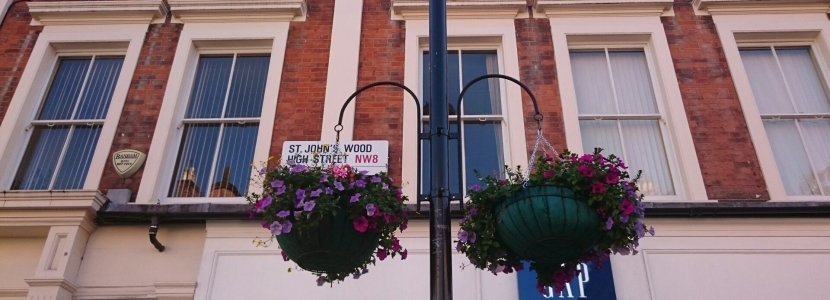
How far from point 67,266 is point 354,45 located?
141 inches

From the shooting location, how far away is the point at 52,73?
7863 millimetres

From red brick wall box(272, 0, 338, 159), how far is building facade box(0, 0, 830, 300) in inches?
0.9

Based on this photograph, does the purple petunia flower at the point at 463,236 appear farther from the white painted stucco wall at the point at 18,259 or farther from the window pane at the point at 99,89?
the window pane at the point at 99,89

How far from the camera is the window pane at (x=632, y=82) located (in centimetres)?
741

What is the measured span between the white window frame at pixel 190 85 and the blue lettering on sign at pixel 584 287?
2.74 metres

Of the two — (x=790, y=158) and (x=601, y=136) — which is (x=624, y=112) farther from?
(x=790, y=158)

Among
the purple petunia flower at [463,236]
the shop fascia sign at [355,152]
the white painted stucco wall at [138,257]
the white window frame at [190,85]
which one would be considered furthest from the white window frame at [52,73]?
the purple petunia flower at [463,236]

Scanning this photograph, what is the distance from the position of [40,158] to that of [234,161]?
209cm

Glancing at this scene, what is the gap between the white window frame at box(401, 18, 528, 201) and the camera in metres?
6.78

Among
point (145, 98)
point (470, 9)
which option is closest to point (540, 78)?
point (470, 9)

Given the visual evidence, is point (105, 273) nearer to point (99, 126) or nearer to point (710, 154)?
point (99, 126)

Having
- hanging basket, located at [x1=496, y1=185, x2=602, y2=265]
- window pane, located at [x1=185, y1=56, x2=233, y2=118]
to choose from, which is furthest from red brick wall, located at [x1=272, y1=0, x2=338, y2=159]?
hanging basket, located at [x1=496, y1=185, x2=602, y2=265]

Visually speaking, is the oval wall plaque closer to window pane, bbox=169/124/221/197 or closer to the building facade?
the building facade

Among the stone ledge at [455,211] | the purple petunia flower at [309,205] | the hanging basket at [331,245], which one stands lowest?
the hanging basket at [331,245]
